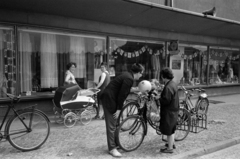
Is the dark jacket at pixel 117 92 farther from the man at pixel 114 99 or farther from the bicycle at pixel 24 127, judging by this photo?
the bicycle at pixel 24 127

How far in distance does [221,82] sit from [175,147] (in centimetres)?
1045

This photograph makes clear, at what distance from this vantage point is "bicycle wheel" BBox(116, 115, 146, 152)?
172 inches

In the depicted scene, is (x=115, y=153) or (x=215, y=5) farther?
(x=215, y=5)

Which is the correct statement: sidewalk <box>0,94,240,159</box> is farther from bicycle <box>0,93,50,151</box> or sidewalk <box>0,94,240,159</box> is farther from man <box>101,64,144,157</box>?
man <box>101,64,144,157</box>

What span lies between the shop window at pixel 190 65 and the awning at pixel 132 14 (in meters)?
1.10

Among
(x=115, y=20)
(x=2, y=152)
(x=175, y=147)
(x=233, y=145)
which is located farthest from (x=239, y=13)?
(x=2, y=152)

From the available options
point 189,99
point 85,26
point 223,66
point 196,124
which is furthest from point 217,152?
point 223,66

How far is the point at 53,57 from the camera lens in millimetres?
8070

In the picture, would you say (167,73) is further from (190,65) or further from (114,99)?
(190,65)

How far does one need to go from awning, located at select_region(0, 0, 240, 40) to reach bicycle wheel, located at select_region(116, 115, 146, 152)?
172 inches

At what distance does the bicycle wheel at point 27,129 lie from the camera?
434 centimetres

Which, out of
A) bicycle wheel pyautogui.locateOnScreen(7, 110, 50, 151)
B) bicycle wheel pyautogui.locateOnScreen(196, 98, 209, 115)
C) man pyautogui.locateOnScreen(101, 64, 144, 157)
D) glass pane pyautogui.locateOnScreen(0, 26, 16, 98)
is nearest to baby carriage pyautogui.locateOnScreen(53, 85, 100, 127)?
bicycle wheel pyautogui.locateOnScreen(7, 110, 50, 151)

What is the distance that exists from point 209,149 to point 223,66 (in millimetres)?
10730

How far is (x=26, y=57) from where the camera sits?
24.5 feet
